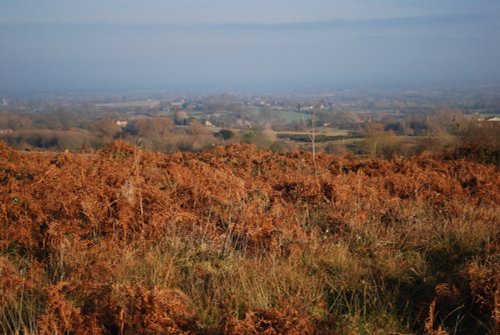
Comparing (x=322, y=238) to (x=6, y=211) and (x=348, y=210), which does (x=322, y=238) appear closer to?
(x=348, y=210)

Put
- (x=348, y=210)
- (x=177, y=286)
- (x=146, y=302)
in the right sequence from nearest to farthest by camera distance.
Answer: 1. (x=146, y=302)
2. (x=177, y=286)
3. (x=348, y=210)

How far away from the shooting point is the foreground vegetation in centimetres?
362

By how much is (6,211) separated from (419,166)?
1003 centimetres

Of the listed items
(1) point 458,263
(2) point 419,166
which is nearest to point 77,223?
(1) point 458,263

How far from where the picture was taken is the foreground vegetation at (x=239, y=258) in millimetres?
3625

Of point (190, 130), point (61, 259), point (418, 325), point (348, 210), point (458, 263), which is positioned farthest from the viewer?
point (190, 130)

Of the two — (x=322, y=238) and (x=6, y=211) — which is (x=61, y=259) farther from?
(x=322, y=238)

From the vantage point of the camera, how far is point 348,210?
275 inches

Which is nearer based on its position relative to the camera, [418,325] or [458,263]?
[418,325]

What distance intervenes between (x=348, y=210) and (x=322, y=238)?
4.38 feet

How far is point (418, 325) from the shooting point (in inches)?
154

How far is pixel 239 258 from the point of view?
16.2 feet

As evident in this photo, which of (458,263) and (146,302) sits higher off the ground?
(146,302)

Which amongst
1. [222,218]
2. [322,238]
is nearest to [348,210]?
[322,238]
